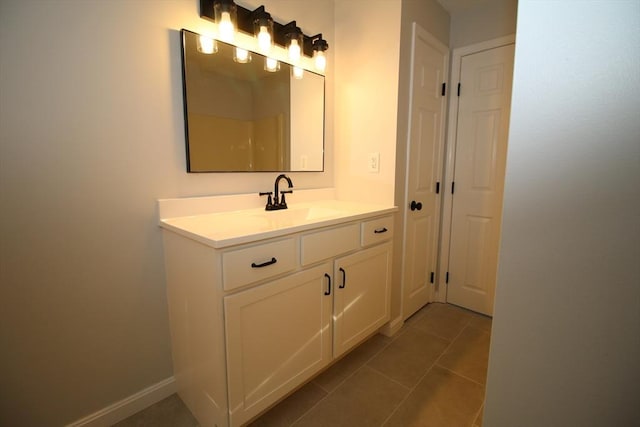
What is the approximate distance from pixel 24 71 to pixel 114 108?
0.91ft

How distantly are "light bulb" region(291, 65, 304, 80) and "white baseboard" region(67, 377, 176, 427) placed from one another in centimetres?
192

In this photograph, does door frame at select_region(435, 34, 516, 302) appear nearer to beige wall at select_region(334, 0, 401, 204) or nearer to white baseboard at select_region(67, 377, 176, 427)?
beige wall at select_region(334, 0, 401, 204)

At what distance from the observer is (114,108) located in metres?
1.24

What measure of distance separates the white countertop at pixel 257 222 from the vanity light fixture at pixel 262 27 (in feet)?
3.07

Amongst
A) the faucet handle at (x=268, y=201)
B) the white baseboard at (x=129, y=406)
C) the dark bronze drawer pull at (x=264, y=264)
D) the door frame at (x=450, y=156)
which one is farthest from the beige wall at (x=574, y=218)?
the door frame at (x=450, y=156)

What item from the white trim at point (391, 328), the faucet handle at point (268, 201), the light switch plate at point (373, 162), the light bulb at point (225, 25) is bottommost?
the white trim at point (391, 328)

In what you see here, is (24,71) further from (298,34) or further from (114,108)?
(298,34)

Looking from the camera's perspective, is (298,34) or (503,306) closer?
(503,306)

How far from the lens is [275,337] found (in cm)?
128

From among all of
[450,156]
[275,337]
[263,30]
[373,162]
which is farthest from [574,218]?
[450,156]

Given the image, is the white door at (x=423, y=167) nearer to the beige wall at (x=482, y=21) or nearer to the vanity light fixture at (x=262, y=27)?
the beige wall at (x=482, y=21)

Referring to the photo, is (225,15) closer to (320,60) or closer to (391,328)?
(320,60)

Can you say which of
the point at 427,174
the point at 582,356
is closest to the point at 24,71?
the point at 582,356

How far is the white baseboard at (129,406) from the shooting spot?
130 centimetres
